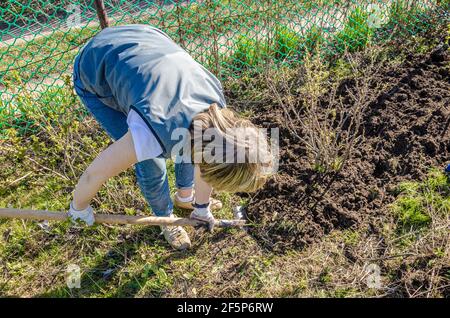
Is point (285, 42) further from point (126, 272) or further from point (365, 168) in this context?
point (126, 272)

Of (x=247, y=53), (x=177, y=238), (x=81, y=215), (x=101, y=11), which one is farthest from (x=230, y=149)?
(x=247, y=53)

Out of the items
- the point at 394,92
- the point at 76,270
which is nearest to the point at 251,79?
the point at 394,92

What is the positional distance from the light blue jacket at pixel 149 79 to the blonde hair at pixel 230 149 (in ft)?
0.24

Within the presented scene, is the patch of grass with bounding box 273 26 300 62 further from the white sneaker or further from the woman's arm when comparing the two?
the woman's arm

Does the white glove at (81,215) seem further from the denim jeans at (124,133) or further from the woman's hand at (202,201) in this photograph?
the woman's hand at (202,201)

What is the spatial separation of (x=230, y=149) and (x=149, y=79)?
44cm

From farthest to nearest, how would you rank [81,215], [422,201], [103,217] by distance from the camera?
[422,201], [103,217], [81,215]

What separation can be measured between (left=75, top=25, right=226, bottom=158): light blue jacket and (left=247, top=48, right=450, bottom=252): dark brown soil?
101 cm

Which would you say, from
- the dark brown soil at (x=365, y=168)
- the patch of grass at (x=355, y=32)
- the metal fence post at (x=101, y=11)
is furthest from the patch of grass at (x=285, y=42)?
the metal fence post at (x=101, y=11)

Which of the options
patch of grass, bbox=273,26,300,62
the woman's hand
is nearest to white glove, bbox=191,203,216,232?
the woman's hand

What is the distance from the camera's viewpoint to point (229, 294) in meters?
2.44

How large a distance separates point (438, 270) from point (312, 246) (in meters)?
0.66

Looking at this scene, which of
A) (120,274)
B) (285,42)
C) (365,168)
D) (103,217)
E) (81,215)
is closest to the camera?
(81,215)

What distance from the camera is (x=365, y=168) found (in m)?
2.98
